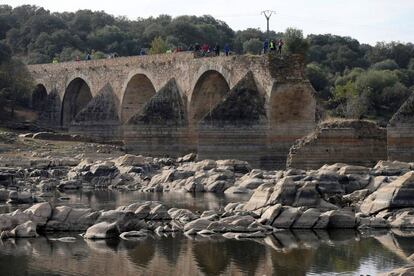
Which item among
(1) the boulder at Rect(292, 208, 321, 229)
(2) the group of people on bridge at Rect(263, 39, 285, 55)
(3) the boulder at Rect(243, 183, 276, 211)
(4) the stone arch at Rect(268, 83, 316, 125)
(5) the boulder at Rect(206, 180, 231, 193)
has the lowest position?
(5) the boulder at Rect(206, 180, 231, 193)

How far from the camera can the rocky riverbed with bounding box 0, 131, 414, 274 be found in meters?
21.9

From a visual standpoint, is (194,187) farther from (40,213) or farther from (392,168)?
(40,213)

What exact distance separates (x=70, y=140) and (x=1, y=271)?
34620 millimetres

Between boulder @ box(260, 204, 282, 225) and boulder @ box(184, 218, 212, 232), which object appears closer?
boulder @ box(184, 218, 212, 232)

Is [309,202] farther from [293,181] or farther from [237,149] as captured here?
[237,149]

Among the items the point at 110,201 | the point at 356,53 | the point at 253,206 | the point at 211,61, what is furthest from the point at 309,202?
the point at 356,53

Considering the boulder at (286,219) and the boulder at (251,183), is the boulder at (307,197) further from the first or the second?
the boulder at (251,183)

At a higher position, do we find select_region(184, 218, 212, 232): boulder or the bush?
the bush

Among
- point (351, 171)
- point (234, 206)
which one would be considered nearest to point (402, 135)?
point (351, 171)

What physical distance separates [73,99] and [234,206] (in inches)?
1601

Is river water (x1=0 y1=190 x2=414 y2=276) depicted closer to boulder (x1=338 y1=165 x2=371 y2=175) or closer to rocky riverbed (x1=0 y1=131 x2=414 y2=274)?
rocky riverbed (x1=0 y1=131 x2=414 y2=274)

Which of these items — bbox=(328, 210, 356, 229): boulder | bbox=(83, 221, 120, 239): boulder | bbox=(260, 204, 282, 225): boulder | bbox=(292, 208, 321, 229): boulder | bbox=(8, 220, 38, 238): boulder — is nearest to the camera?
bbox=(83, 221, 120, 239): boulder

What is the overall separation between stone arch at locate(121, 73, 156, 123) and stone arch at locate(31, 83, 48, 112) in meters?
13.8

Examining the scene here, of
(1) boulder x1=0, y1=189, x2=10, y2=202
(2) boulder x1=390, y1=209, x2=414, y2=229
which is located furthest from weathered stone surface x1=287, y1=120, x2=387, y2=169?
(2) boulder x1=390, y1=209, x2=414, y2=229
